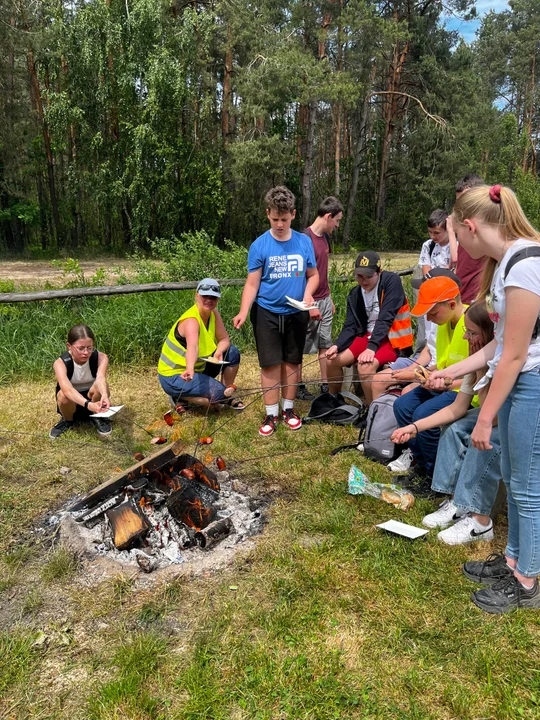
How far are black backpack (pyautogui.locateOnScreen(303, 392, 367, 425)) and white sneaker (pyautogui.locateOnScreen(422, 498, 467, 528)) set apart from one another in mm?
1562

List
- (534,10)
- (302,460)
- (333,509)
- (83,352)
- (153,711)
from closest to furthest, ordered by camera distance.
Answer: (153,711) → (333,509) → (302,460) → (83,352) → (534,10)

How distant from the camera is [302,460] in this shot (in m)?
3.81

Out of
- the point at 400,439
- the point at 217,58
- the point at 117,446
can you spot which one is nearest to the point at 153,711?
the point at 400,439

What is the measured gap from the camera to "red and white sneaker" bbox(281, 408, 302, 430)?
173 inches

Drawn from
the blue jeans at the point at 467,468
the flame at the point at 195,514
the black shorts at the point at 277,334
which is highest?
the black shorts at the point at 277,334

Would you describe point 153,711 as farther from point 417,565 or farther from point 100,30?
point 100,30

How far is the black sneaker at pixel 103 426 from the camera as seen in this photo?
4.32m

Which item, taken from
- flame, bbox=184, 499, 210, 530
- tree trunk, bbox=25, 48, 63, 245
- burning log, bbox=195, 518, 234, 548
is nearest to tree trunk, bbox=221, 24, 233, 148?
tree trunk, bbox=25, 48, 63, 245

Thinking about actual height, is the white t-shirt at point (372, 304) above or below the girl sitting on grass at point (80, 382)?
above

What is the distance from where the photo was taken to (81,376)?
429 cm

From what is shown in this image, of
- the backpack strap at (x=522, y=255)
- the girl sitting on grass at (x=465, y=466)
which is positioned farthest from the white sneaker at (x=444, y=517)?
the backpack strap at (x=522, y=255)

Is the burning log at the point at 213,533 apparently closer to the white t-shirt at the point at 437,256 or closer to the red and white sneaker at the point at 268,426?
the red and white sneaker at the point at 268,426

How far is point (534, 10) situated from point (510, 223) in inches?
1550

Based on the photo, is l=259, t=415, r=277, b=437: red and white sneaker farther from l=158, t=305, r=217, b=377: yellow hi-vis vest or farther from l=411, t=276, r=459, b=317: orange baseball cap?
l=411, t=276, r=459, b=317: orange baseball cap
